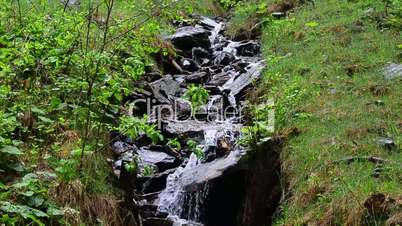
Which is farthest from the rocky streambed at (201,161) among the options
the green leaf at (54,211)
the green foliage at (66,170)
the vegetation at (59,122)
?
the green leaf at (54,211)

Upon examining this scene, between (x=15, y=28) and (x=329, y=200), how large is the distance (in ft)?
18.6

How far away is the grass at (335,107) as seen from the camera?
5.75m

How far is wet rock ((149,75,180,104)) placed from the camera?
37.1 ft

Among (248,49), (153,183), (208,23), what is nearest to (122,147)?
(153,183)

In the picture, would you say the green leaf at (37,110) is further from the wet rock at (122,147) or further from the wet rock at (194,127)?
the wet rock at (194,127)

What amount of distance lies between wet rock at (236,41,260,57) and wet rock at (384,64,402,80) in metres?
5.43

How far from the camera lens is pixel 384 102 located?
828 centimetres

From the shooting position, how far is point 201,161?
30.9ft

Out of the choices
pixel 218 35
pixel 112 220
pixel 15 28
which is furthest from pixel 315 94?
pixel 218 35

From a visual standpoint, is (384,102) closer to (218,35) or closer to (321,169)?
(321,169)

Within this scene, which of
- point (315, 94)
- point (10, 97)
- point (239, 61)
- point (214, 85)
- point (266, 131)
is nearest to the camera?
point (10, 97)

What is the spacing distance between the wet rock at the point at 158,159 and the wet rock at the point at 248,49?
6.31 meters

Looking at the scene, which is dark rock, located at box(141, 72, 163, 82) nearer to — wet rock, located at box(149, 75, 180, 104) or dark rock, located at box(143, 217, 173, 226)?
wet rock, located at box(149, 75, 180, 104)

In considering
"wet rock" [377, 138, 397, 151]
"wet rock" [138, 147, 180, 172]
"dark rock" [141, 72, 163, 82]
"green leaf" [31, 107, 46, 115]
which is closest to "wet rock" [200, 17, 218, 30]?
"dark rock" [141, 72, 163, 82]
